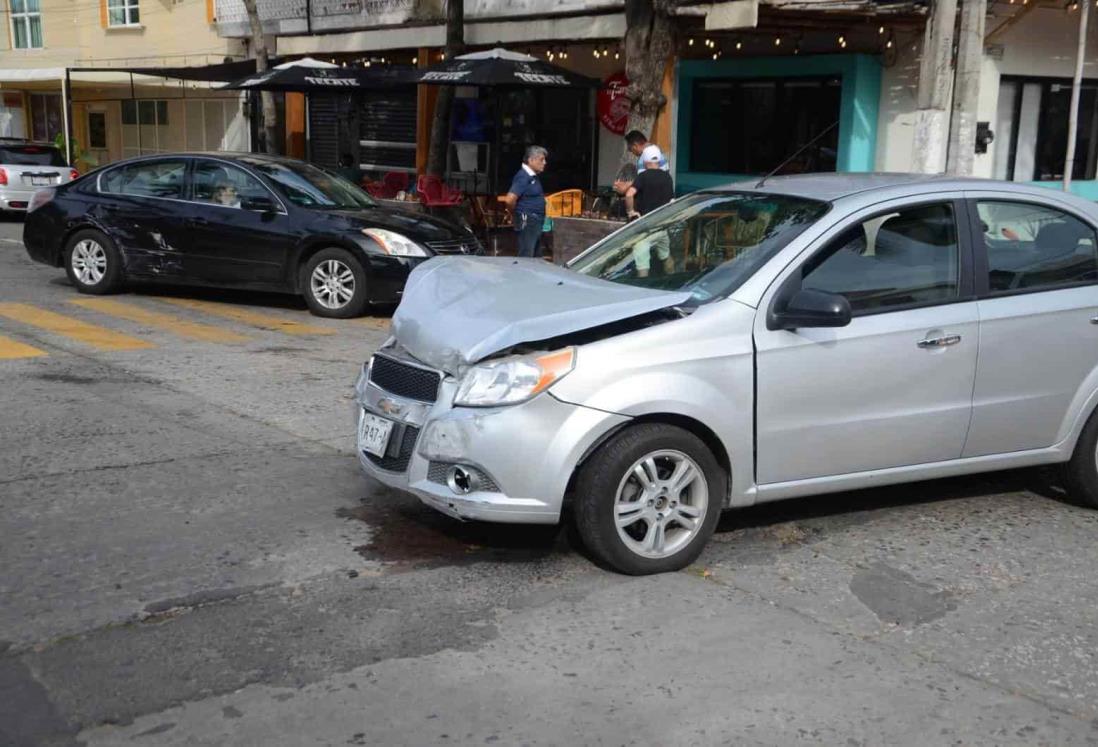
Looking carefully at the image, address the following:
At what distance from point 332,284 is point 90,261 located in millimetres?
2982

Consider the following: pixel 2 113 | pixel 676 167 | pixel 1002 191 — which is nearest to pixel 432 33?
pixel 676 167

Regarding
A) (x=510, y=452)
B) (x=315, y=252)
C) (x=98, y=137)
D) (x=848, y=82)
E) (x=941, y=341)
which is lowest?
(x=510, y=452)

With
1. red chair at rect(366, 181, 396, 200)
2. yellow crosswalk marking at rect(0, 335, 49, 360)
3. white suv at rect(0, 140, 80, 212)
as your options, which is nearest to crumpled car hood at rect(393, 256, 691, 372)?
yellow crosswalk marking at rect(0, 335, 49, 360)

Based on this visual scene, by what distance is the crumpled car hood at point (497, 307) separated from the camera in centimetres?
507

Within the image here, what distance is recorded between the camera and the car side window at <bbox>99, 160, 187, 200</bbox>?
1273cm

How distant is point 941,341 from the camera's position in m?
5.62

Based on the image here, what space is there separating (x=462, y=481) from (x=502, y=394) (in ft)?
1.35

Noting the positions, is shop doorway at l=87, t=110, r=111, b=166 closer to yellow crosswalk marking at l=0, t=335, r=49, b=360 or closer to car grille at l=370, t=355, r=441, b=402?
yellow crosswalk marking at l=0, t=335, r=49, b=360

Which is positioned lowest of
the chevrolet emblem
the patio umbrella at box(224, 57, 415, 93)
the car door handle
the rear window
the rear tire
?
the rear tire

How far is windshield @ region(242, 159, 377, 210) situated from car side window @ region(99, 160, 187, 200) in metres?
0.83

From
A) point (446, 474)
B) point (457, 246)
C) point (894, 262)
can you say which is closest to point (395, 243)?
point (457, 246)

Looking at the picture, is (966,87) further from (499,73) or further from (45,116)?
(45,116)

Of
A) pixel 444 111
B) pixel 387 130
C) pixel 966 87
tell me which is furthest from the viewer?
pixel 387 130

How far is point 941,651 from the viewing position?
14.8 feet
